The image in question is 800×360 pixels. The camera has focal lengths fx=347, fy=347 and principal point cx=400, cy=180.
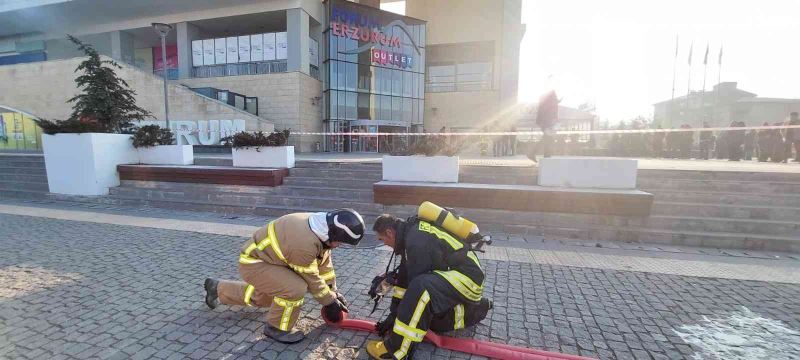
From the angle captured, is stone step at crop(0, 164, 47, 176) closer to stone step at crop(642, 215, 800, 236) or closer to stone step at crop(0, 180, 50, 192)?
stone step at crop(0, 180, 50, 192)

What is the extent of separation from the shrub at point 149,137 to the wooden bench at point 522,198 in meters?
6.72

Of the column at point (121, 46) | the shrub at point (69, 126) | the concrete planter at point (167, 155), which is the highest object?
the column at point (121, 46)

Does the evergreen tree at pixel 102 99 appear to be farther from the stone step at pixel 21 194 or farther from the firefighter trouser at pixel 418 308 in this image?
the firefighter trouser at pixel 418 308

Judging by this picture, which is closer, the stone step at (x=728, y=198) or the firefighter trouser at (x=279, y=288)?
the firefighter trouser at (x=279, y=288)

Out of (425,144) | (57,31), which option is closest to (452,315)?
(425,144)

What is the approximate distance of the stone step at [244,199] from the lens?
23.7ft

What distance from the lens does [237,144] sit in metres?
8.51

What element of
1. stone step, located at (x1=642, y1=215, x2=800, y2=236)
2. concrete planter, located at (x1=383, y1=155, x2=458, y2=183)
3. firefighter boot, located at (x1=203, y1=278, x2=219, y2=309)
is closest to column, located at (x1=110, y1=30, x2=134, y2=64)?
concrete planter, located at (x1=383, y1=155, x2=458, y2=183)

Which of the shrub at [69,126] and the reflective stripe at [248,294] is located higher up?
the shrub at [69,126]

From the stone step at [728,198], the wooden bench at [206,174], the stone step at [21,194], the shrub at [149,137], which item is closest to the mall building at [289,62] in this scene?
the stone step at [21,194]

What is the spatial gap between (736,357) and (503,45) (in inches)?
1030

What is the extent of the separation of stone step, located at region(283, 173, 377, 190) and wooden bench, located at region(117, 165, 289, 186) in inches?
9.9

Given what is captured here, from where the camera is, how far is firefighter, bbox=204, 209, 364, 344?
2.71m

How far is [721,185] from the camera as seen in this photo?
6.41 meters
